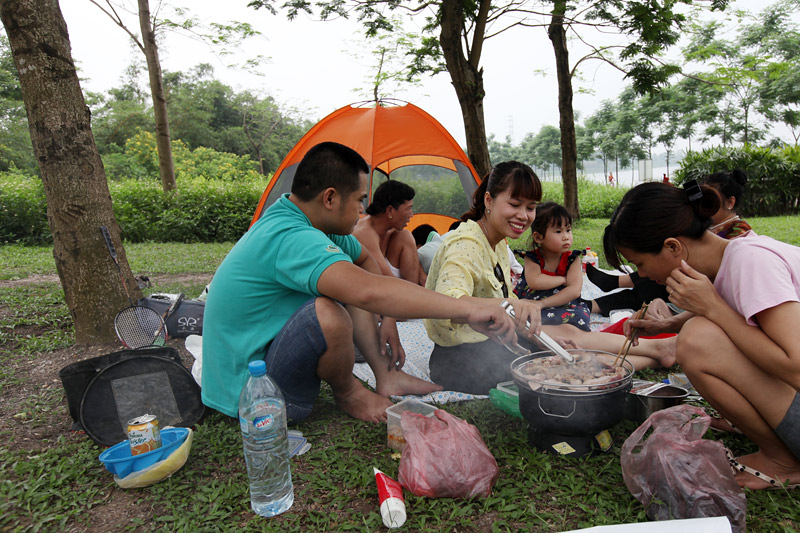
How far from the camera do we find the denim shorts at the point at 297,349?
80.4 inches

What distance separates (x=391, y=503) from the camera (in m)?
1.65

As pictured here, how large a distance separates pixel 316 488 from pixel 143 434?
714 mm

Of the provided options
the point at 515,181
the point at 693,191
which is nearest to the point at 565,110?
the point at 515,181

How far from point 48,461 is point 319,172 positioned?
172 cm

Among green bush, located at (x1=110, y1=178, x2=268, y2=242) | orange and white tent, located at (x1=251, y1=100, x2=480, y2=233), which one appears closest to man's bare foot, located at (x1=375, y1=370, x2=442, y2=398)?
orange and white tent, located at (x1=251, y1=100, x2=480, y2=233)

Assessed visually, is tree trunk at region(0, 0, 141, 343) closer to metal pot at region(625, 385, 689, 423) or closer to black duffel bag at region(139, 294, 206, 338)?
black duffel bag at region(139, 294, 206, 338)

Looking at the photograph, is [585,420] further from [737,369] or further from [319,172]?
[319,172]

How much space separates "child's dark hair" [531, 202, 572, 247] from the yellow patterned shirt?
2.70 ft

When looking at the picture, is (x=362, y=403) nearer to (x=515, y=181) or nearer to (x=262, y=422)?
(x=262, y=422)

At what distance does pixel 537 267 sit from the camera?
351 cm

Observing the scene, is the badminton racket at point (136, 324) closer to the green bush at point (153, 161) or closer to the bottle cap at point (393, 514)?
the bottle cap at point (393, 514)

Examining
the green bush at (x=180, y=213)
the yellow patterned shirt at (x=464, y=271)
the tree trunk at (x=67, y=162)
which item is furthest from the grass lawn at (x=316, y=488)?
the green bush at (x=180, y=213)

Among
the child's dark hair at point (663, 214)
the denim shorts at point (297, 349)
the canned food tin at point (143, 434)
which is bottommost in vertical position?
the canned food tin at point (143, 434)

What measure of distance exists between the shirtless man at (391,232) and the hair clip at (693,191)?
2.34 m
